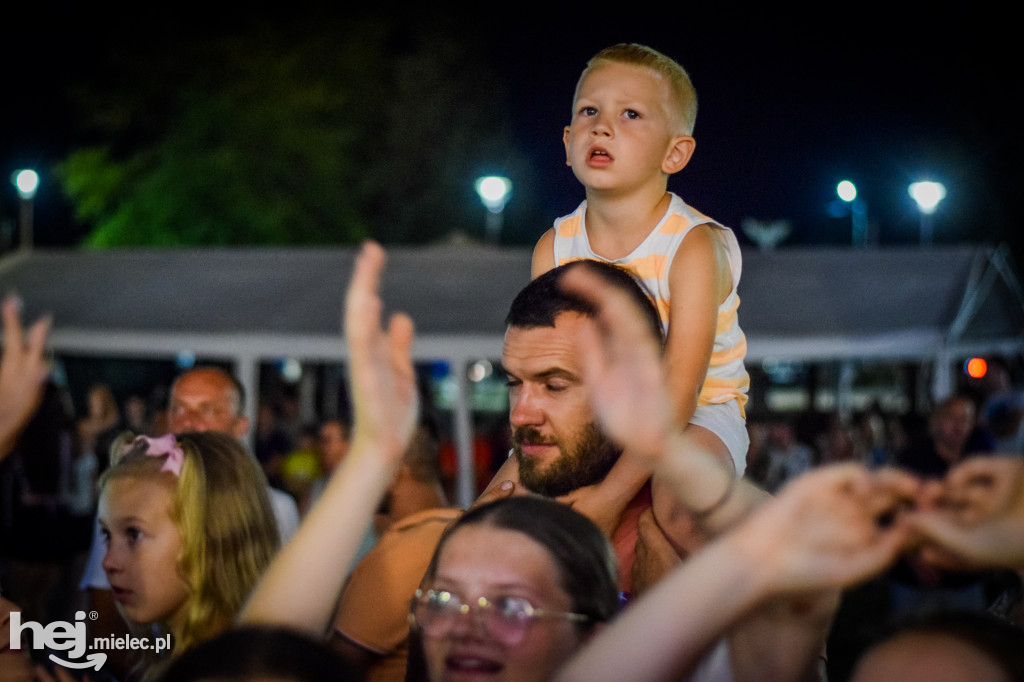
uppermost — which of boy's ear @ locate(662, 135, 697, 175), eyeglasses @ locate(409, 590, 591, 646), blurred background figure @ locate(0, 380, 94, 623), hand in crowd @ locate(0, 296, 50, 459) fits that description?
boy's ear @ locate(662, 135, 697, 175)

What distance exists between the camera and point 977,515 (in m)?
1.39

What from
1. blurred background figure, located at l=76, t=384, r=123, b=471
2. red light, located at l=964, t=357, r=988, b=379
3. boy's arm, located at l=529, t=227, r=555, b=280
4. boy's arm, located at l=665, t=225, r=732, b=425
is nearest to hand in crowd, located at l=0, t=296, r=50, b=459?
boy's arm, located at l=665, t=225, r=732, b=425

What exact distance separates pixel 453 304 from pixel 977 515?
10.2 meters

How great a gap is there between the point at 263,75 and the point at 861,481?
27.7m

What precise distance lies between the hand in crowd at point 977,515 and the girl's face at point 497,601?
65 cm

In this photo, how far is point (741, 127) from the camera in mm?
3570

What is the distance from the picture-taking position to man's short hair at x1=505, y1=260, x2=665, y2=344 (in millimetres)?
2492

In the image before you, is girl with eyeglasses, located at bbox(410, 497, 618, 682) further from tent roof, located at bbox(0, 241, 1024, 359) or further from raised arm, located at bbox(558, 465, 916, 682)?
tent roof, located at bbox(0, 241, 1024, 359)

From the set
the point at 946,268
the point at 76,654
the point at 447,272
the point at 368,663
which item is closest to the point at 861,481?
the point at 368,663

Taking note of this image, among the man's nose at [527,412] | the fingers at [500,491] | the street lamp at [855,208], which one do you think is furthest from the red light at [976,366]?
the man's nose at [527,412]

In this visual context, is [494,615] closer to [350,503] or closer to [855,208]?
[350,503]

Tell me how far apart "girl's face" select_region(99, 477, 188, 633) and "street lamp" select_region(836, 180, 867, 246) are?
422cm

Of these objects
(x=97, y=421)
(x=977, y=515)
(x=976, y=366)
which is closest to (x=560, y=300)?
(x=977, y=515)

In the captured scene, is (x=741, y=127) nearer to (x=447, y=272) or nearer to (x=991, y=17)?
(x=447, y=272)
